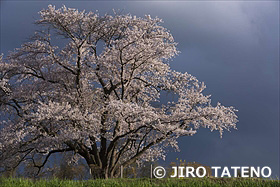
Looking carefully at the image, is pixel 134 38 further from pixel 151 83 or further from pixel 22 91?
pixel 22 91

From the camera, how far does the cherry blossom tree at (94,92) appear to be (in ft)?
61.0

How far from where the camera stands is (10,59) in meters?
21.4

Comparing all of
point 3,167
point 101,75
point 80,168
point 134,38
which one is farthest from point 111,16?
point 80,168

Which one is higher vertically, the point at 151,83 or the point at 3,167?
the point at 151,83

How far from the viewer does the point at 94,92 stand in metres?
20.8

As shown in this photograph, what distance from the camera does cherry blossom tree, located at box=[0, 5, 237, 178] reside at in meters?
18.6

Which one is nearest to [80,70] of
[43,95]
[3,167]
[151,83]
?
[43,95]

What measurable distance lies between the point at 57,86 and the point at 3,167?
5.30 m

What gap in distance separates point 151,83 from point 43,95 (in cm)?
610

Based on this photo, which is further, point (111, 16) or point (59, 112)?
point (111, 16)

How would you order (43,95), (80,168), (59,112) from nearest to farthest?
1. (59,112)
2. (43,95)
3. (80,168)

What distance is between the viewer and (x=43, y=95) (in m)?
20.9

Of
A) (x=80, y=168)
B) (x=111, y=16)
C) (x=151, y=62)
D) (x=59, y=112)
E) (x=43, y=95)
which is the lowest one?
(x=80, y=168)

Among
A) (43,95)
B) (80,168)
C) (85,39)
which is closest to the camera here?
(85,39)
